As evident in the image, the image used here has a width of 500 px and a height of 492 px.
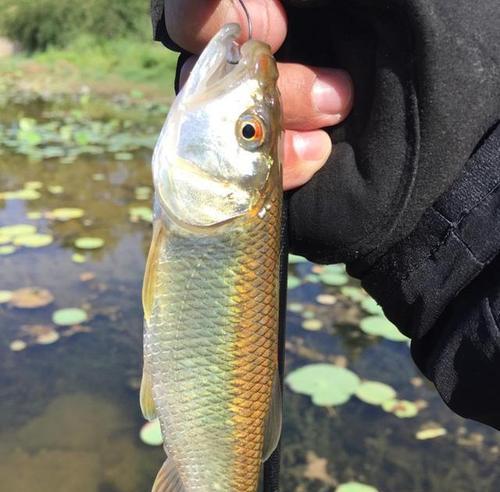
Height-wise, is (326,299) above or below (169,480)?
below

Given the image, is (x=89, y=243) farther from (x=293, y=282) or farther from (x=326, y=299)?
(x=326, y=299)

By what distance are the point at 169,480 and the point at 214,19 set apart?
2.75ft

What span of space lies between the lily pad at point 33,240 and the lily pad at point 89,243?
0.64 ft

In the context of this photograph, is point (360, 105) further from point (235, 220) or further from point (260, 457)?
point (260, 457)

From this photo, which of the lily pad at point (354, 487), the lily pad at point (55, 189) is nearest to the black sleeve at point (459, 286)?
the lily pad at point (354, 487)

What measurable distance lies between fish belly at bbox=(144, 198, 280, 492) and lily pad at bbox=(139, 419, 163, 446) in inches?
54.6

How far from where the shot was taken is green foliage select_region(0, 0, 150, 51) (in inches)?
764

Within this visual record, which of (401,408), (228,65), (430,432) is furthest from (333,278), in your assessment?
(228,65)

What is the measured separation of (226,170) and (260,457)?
21.5 inches

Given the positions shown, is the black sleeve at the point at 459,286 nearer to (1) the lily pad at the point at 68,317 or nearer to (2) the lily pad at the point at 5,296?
(1) the lily pad at the point at 68,317

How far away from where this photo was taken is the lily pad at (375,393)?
2.79 meters

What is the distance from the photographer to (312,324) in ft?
11.0

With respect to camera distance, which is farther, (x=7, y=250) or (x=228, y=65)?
(x=7, y=250)

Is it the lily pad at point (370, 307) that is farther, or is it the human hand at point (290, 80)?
the lily pad at point (370, 307)
